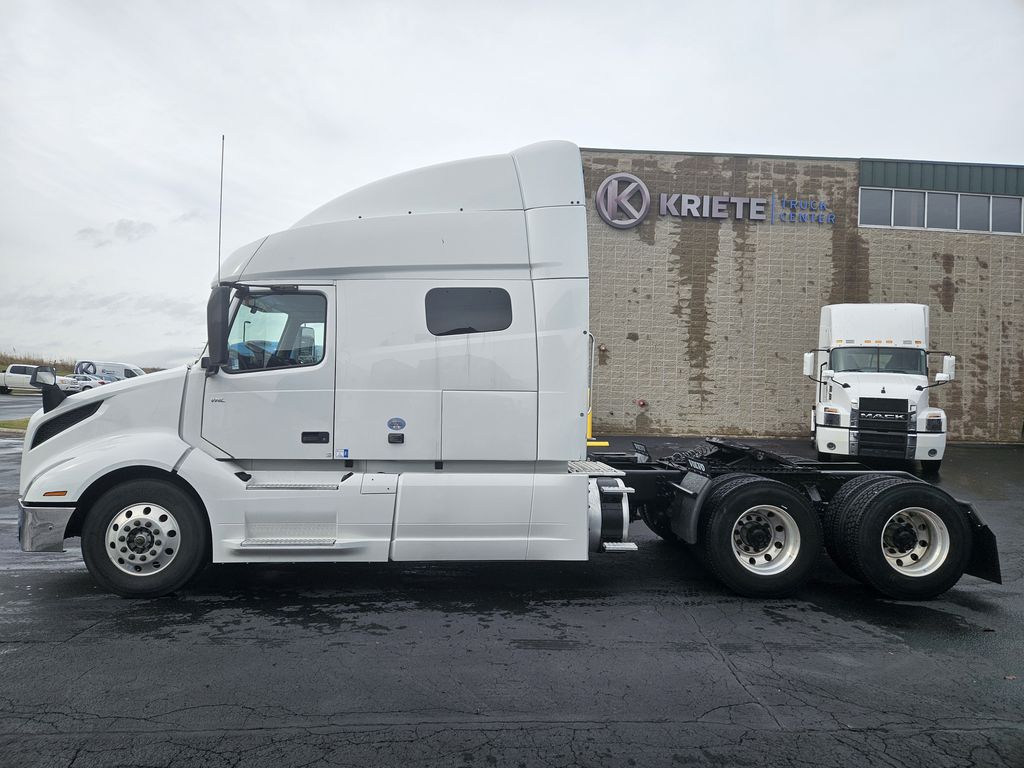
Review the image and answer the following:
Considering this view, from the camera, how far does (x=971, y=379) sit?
20.9m

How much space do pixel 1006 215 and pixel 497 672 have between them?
25112 millimetres

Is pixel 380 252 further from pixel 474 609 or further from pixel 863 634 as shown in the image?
pixel 863 634

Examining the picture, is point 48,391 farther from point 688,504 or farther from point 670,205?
point 670,205

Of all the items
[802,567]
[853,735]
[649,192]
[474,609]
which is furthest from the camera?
[649,192]

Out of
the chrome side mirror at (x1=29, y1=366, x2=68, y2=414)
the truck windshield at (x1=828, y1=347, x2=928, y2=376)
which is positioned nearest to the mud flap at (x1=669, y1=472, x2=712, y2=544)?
the chrome side mirror at (x1=29, y1=366, x2=68, y2=414)

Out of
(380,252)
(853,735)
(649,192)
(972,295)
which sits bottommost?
(853,735)

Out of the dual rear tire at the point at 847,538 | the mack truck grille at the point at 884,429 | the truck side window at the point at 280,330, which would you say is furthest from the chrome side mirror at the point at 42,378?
the mack truck grille at the point at 884,429

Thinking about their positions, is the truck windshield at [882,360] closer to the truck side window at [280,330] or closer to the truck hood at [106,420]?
the truck side window at [280,330]

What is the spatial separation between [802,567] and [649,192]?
55.4 ft

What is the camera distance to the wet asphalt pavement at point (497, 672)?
126 inches

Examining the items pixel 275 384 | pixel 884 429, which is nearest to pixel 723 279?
pixel 884 429

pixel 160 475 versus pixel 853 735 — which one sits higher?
pixel 160 475

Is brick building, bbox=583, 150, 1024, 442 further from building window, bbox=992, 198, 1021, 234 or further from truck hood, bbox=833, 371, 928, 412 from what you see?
truck hood, bbox=833, 371, 928, 412

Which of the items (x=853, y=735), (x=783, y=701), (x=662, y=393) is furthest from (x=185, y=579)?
(x=662, y=393)
